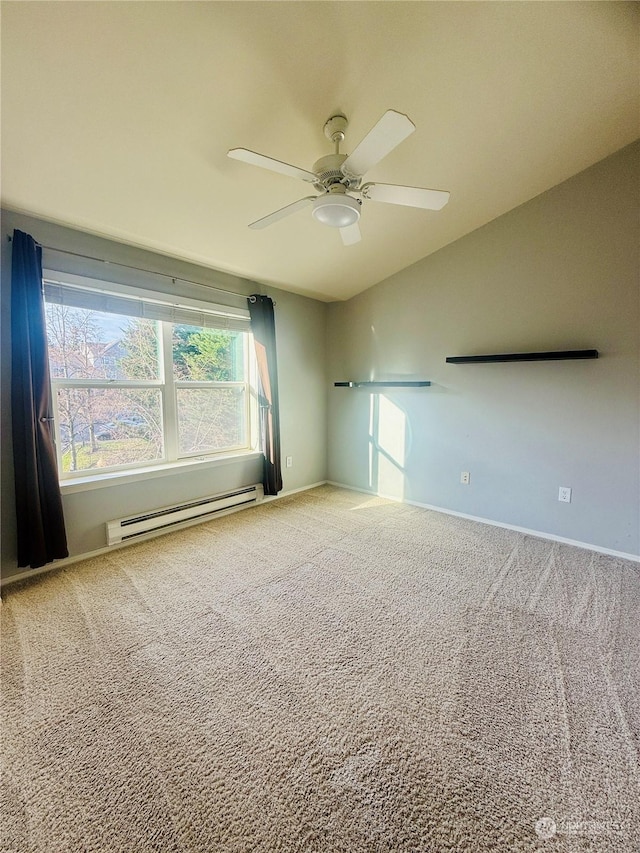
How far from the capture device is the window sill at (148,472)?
8.13ft

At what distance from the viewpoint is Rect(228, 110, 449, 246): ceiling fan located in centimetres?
145

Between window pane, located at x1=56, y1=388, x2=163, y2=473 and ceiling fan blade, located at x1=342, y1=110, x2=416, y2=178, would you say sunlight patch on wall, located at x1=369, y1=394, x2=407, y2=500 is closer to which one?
window pane, located at x1=56, y1=388, x2=163, y2=473

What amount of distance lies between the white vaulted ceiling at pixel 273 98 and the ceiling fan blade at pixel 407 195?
0.46 metres

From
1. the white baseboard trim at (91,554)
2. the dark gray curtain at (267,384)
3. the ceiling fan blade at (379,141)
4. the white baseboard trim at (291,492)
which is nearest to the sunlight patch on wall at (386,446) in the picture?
the white baseboard trim at (291,492)

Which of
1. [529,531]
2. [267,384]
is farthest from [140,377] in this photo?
[529,531]

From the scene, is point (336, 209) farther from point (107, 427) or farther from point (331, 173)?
point (107, 427)

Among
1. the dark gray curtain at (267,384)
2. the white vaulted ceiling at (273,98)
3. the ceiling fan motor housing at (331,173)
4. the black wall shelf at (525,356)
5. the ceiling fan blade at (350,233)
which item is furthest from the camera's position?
the dark gray curtain at (267,384)

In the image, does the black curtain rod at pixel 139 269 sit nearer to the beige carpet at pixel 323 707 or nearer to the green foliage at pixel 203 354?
the green foliage at pixel 203 354

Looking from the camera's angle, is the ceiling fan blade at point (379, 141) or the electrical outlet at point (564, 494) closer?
the ceiling fan blade at point (379, 141)

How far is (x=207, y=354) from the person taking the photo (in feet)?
10.8

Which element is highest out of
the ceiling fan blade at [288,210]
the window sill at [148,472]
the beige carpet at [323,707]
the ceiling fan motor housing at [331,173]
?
the ceiling fan motor housing at [331,173]

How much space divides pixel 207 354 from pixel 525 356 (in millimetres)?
2762

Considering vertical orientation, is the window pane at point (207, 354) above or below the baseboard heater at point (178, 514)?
above

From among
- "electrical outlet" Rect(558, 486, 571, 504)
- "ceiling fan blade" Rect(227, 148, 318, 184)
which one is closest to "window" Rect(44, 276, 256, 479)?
"ceiling fan blade" Rect(227, 148, 318, 184)
